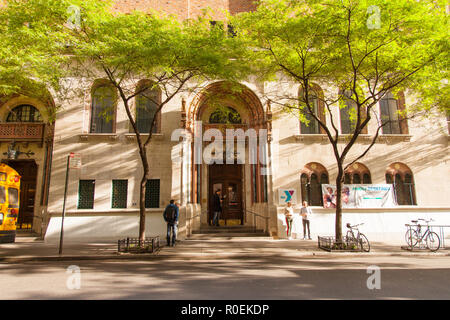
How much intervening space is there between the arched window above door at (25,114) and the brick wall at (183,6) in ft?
30.3

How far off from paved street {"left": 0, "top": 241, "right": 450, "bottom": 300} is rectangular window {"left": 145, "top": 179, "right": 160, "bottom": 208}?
5.44 metres

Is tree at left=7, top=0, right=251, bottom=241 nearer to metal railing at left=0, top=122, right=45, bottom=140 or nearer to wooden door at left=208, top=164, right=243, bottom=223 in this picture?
wooden door at left=208, top=164, right=243, bottom=223

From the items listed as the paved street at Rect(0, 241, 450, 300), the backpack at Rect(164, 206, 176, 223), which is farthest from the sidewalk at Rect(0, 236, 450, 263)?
the backpack at Rect(164, 206, 176, 223)

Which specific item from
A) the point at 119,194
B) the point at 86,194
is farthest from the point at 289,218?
the point at 86,194

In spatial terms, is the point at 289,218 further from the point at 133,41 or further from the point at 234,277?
the point at 133,41

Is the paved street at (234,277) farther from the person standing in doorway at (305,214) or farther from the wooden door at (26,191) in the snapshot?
the wooden door at (26,191)

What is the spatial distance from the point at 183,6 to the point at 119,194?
14.2 meters

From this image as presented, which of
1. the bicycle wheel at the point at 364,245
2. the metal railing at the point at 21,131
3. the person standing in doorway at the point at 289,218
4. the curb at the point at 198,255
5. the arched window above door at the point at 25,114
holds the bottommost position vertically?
the curb at the point at 198,255

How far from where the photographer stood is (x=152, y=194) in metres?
15.4

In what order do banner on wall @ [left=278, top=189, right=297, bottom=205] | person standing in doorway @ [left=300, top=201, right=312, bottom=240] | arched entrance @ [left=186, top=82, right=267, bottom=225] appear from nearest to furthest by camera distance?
person standing in doorway @ [left=300, top=201, right=312, bottom=240]
banner on wall @ [left=278, top=189, right=297, bottom=205]
arched entrance @ [left=186, top=82, right=267, bottom=225]

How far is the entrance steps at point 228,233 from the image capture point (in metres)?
14.2

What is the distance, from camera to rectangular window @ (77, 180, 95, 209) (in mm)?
15047

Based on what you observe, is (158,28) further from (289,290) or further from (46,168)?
(46,168)

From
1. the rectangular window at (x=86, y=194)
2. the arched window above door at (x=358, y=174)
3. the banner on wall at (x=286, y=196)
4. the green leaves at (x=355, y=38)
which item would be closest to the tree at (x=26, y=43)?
the rectangular window at (x=86, y=194)
